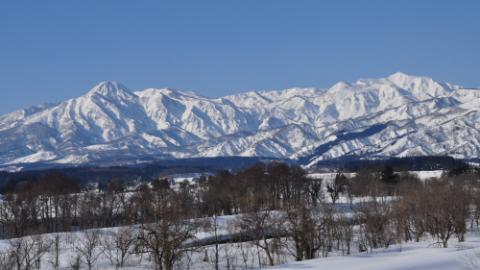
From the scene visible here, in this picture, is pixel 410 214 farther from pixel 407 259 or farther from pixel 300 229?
pixel 407 259

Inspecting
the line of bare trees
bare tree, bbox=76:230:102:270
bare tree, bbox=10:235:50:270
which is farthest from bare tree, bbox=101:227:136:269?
bare tree, bbox=10:235:50:270

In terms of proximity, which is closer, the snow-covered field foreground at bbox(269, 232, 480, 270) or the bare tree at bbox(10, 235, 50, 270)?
the snow-covered field foreground at bbox(269, 232, 480, 270)

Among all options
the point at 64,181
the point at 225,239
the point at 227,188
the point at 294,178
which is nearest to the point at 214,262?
the point at 225,239

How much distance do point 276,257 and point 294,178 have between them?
7826cm

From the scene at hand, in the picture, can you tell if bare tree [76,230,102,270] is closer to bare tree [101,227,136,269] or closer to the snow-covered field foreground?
bare tree [101,227,136,269]

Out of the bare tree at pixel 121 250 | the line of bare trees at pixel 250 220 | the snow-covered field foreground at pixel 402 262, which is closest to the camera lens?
the snow-covered field foreground at pixel 402 262

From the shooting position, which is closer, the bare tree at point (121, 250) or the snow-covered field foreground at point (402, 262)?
the snow-covered field foreground at point (402, 262)

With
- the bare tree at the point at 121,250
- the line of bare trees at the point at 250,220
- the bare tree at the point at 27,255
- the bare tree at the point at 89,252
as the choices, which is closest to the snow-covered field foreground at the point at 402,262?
the line of bare trees at the point at 250,220

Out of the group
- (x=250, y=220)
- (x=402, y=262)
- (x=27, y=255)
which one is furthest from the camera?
(x=250, y=220)

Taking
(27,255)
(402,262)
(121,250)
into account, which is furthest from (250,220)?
(402,262)

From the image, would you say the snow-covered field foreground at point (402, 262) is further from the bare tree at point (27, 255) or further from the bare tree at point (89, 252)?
the bare tree at point (89, 252)

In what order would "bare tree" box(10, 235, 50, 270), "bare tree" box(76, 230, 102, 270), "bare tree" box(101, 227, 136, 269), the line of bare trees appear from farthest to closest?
1. "bare tree" box(76, 230, 102, 270)
2. "bare tree" box(101, 227, 136, 269)
3. the line of bare trees
4. "bare tree" box(10, 235, 50, 270)

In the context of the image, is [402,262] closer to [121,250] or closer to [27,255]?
[121,250]

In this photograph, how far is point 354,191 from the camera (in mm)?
175250
